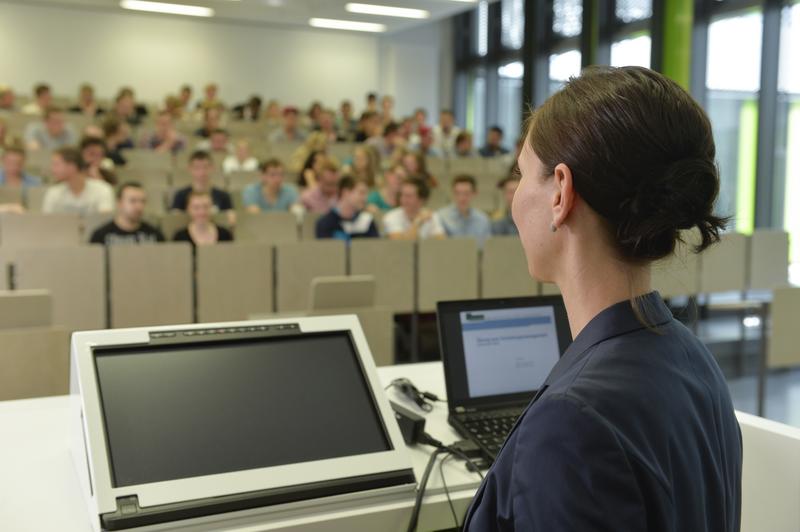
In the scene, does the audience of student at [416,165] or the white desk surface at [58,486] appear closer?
the white desk surface at [58,486]

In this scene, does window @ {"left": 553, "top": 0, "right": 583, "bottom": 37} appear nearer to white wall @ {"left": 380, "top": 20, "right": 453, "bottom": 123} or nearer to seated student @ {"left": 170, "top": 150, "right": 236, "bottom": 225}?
white wall @ {"left": 380, "top": 20, "right": 453, "bottom": 123}

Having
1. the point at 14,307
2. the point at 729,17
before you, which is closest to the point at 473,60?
the point at 729,17

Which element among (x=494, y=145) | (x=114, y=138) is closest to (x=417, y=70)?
(x=494, y=145)

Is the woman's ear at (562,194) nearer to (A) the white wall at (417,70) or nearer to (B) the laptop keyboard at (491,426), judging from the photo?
(B) the laptop keyboard at (491,426)

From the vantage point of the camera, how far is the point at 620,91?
0.77 meters

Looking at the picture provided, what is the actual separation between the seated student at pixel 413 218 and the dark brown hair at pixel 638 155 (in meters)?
4.78

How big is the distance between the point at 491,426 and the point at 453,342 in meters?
0.21

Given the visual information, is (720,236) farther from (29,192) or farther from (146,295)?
(29,192)

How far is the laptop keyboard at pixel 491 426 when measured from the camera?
143 cm

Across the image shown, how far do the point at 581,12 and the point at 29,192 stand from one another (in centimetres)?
716

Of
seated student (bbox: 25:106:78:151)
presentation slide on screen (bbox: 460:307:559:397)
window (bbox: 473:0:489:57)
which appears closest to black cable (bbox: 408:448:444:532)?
presentation slide on screen (bbox: 460:307:559:397)

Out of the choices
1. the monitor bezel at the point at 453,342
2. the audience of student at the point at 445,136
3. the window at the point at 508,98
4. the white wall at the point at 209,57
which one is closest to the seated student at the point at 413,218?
the monitor bezel at the point at 453,342

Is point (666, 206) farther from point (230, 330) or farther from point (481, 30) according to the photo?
point (481, 30)

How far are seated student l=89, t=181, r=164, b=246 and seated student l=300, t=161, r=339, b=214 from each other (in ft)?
6.68
